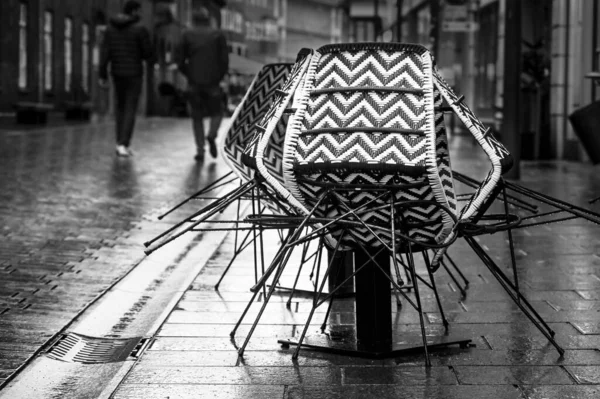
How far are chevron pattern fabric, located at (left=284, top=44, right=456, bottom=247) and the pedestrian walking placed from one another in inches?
477

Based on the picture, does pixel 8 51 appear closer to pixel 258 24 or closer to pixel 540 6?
pixel 540 6

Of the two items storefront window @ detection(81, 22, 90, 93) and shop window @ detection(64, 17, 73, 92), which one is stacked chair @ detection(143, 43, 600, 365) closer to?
shop window @ detection(64, 17, 73, 92)

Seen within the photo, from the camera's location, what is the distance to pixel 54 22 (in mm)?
35531

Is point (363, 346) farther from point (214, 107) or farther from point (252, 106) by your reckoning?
point (214, 107)

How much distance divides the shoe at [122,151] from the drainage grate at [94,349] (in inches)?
477

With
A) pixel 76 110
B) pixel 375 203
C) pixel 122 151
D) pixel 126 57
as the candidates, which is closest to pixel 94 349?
pixel 375 203

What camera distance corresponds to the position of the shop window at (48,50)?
114 ft

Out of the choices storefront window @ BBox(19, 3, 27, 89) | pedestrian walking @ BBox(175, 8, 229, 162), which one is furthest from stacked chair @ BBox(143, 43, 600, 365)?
storefront window @ BBox(19, 3, 27, 89)

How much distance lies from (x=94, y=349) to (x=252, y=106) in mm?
1825

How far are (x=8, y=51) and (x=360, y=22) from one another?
65.3ft

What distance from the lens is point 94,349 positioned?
465 cm

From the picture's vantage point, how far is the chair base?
4.21 metres

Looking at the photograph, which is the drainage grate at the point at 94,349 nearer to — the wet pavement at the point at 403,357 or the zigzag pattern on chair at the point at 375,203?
the wet pavement at the point at 403,357

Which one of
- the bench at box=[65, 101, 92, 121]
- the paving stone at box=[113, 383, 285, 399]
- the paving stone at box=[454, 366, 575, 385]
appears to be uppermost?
the bench at box=[65, 101, 92, 121]
